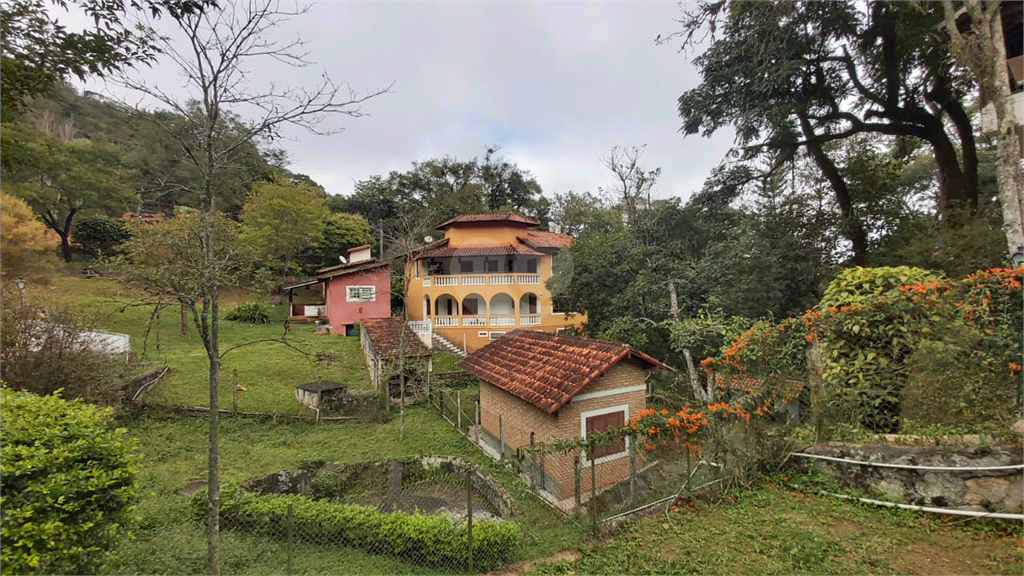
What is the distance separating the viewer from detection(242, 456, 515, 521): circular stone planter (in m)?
7.16

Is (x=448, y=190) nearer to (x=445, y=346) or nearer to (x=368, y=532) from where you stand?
(x=445, y=346)

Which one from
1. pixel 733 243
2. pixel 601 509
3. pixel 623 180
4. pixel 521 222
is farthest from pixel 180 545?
pixel 521 222

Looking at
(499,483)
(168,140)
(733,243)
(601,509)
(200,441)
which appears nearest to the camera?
(168,140)

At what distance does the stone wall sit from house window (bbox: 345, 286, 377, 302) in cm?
2113

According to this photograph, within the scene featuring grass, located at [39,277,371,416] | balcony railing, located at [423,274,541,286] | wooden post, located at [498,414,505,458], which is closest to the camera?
wooden post, located at [498,414,505,458]

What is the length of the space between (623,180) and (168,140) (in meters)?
15.4

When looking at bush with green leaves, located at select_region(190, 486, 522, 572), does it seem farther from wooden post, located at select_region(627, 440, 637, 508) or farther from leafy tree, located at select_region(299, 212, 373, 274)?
leafy tree, located at select_region(299, 212, 373, 274)

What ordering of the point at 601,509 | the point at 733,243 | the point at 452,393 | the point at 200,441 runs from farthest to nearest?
the point at 452,393 → the point at 733,243 → the point at 200,441 → the point at 601,509

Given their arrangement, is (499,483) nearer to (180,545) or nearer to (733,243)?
(180,545)

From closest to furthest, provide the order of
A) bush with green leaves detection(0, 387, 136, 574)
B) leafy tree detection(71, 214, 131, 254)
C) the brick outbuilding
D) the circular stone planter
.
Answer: bush with green leaves detection(0, 387, 136, 574), the circular stone planter, the brick outbuilding, leafy tree detection(71, 214, 131, 254)

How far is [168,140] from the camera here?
4219 mm

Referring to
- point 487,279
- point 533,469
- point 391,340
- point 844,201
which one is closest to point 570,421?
point 533,469

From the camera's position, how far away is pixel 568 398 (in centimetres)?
728

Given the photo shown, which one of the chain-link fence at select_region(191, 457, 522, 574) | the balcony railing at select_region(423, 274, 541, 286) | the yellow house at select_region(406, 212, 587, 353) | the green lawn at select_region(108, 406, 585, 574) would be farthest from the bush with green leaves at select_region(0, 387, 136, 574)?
the balcony railing at select_region(423, 274, 541, 286)
